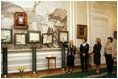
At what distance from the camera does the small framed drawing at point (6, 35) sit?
6.58 meters

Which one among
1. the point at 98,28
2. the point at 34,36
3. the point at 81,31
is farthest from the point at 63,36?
the point at 98,28

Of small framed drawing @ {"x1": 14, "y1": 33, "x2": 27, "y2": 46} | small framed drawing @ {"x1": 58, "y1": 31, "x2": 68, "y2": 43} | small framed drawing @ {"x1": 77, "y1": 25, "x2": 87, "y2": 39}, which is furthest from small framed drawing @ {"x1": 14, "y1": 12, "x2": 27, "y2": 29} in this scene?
small framed drawing @ {"x1": 77, "y1": 25, "x2": 87, "y2": 39}

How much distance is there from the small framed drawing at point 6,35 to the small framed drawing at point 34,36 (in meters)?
0.91

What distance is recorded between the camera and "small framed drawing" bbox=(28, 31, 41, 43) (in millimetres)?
7227

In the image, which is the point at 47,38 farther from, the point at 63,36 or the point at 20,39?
the point at 20,39

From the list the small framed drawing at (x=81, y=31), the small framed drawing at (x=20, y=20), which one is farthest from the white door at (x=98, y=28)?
the small framed drawing at (x=20, y=20)

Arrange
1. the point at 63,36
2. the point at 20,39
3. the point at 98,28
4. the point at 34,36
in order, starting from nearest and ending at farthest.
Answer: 1. the point at 20,39
2. the point at 34,36
3. the point at 63,36
4. the point at 98,28

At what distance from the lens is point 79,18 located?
338 inches

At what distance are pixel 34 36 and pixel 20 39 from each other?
0.70 m

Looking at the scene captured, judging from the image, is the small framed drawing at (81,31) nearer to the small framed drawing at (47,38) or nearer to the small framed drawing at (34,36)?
the small framed drawing at (47,38)

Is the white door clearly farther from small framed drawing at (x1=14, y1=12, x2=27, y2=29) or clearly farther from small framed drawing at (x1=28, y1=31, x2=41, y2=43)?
small framed drawing at (x1=14, y1=12, x2=27, y2=29)

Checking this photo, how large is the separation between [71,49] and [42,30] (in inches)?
69.8

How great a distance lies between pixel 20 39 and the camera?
7.02 meters

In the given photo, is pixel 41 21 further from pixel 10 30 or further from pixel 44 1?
pixel 10 30
